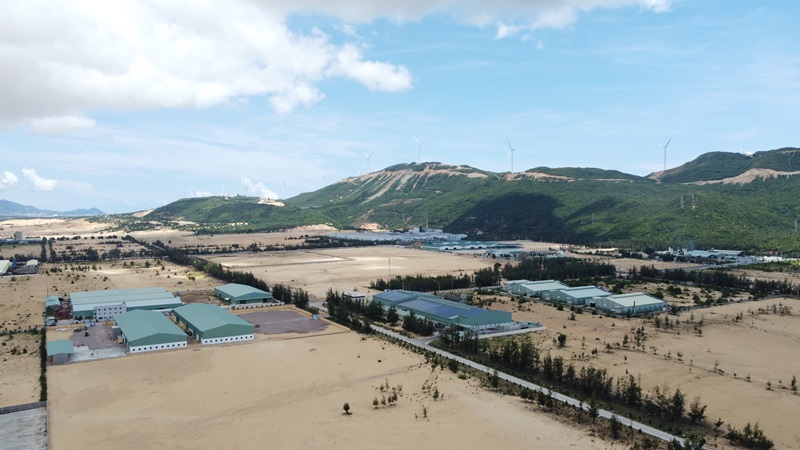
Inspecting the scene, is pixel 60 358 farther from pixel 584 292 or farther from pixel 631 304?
pixel 584 292

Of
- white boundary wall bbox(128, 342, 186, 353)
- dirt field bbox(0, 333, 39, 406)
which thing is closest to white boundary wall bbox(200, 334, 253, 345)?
white boundary wall bbox(128, 342, 186, 353)

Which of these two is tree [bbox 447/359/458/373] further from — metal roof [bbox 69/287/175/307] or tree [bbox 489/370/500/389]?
metal roof [bbox 69/287/175/307]

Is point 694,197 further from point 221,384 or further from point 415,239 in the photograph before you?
point 221,384

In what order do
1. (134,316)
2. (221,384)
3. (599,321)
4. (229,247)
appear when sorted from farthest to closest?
(229,247), (599,321), (134,316), (221,384)

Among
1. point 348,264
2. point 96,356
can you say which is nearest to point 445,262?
point 348,264

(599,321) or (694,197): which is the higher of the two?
(694,197)

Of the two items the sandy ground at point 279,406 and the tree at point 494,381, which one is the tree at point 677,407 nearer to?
the sandy ground at point 279,406

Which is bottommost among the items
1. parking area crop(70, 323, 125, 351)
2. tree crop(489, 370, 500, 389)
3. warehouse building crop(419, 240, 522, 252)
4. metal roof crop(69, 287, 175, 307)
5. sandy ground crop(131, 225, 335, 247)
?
tree crop(489, 370, 500, 389)
